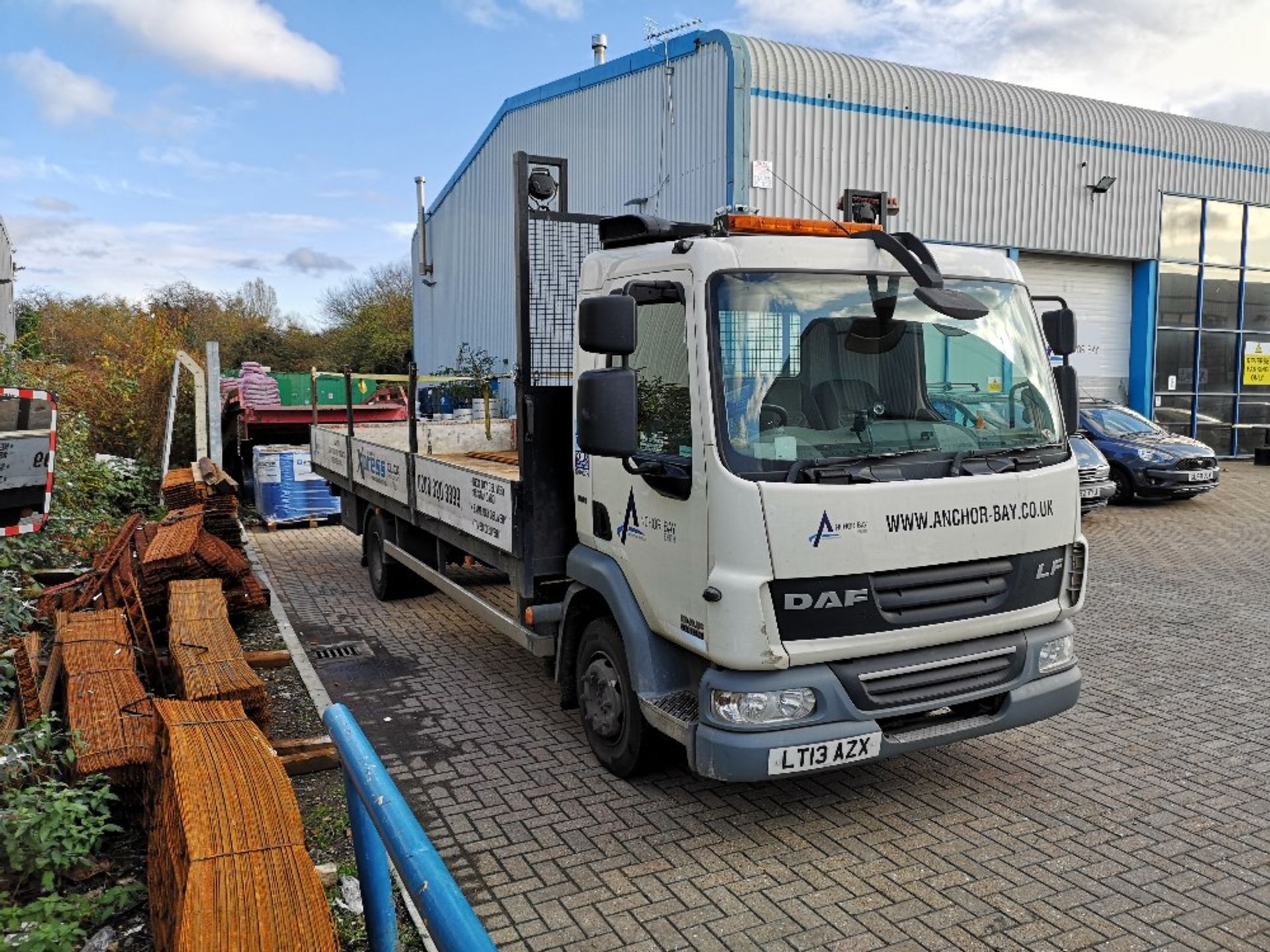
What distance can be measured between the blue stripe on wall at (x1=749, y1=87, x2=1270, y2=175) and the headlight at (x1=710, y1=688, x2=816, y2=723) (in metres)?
12.5

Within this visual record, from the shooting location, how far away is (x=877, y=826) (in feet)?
14.6

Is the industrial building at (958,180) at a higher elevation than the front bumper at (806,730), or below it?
higher

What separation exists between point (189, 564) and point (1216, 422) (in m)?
22.7

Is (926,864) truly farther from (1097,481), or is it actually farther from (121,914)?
(1097,481)

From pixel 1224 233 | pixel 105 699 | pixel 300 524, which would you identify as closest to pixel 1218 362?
pixel 1224 233

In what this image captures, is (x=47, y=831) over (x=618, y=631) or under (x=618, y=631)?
under

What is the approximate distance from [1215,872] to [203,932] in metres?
3.84

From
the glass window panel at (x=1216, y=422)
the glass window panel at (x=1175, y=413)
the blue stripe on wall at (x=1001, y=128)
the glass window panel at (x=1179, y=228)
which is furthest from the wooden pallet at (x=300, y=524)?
the glass window panel at (x=1216, y=422)

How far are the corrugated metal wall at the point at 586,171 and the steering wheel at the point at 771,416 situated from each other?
17.5 ft

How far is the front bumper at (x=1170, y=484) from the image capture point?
14.5 m

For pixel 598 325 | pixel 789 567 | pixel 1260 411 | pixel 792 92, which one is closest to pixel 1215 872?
pixel 789 567

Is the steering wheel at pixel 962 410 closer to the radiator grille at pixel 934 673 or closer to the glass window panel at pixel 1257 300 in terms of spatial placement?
the radiator grille at pixel 934 673

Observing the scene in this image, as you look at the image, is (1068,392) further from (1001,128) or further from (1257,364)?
(1257,364)

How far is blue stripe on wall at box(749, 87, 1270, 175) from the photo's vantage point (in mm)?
15039
